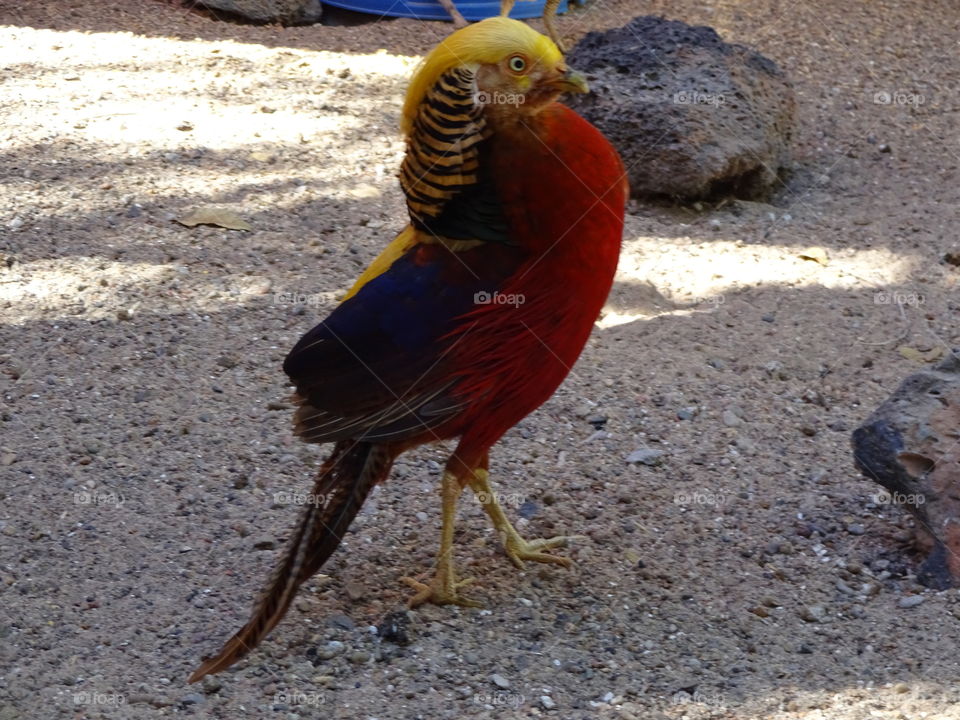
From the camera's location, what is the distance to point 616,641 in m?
2.87

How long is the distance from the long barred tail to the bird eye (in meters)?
0.92

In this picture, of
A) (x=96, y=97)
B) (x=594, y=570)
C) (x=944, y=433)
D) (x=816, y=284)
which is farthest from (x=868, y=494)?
(x=96, y=97)

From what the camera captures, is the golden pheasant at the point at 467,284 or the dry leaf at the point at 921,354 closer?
the golden pheasant at the point at 467,284

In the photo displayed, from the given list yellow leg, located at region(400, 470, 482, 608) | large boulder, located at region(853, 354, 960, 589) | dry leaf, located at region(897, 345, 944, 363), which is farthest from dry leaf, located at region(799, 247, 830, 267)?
yellow leg, located at region(400, 470, 482, 608)

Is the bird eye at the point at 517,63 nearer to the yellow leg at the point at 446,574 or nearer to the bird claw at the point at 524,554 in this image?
the yellow leg at the point at 446,574

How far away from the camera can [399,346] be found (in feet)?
8.80

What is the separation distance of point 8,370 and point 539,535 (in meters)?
1.93

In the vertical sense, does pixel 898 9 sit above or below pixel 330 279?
above

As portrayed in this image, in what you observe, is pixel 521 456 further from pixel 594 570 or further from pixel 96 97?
pixel 96 97

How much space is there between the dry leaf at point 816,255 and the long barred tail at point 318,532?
2.66 m

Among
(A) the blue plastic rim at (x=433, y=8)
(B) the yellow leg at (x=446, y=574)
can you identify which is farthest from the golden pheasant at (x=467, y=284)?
(A) the blue plastic rim at (x=433, y=8)

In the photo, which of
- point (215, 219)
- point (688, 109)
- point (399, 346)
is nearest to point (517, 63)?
point (399, 346)

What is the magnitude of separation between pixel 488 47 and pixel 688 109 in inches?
118

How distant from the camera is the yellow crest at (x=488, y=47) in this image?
2.49 meters
